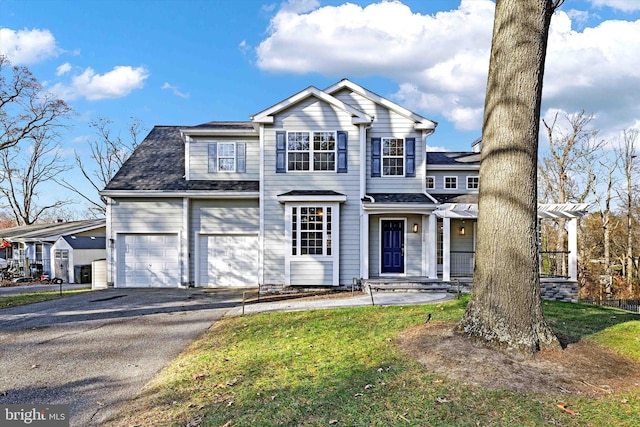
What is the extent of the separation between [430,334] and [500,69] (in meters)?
3.97

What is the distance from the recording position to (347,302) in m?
10.7

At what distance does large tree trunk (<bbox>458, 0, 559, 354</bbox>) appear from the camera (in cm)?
527

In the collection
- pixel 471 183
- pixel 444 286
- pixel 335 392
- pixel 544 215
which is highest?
pixel 471 183

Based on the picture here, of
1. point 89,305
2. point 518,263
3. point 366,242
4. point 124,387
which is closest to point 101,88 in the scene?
point 89,305

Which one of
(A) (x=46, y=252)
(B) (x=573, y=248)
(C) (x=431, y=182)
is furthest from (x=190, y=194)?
(A) (x=46, y=252)

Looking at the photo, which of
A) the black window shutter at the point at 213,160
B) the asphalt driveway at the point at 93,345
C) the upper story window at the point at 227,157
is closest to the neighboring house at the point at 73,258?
the asphalt driveway at the point at 93,345

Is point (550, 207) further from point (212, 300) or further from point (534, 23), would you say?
point (212, 300)

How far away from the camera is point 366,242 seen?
1361cm

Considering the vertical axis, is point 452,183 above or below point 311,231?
above

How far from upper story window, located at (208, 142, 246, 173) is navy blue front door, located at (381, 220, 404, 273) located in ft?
19.3

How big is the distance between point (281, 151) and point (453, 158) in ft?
29.9

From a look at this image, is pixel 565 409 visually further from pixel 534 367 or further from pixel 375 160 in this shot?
pixel 375 160

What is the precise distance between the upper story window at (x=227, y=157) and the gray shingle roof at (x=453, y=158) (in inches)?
331

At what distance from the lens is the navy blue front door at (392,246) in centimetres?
1432
